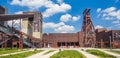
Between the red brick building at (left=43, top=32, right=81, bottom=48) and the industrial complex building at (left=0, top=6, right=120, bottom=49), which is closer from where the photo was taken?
the industrial complex building at (left=0, top=6, right=120, bottom=49)

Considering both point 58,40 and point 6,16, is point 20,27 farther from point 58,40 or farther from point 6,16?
point 58,40

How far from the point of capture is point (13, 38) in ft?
274

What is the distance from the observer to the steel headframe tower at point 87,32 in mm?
109213

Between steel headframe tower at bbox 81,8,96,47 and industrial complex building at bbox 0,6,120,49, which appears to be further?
steel headframe tower at bbox 81,8,96,47

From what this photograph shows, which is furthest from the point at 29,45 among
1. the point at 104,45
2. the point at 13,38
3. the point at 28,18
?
the point at 104,45

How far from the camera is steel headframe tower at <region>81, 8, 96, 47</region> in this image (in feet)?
358

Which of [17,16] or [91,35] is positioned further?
[91,35]

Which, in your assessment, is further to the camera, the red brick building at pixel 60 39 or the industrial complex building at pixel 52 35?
the red brick building at pixel 60 39

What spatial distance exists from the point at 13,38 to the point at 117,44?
48.7 meters

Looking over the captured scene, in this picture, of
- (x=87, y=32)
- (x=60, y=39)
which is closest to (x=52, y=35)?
(x=60, y=39)

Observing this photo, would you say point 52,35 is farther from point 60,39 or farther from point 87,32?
point 87,32

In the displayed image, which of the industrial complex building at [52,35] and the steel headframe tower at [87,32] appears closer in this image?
the industrial complex building at [52,35]

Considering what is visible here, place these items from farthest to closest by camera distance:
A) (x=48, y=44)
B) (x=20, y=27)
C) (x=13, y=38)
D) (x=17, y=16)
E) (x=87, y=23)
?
(x=48, y=44), (x=87, y=23), (x=20, y=27), (x=17, y=16), (x=13, y=38)

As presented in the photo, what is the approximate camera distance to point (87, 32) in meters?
113
